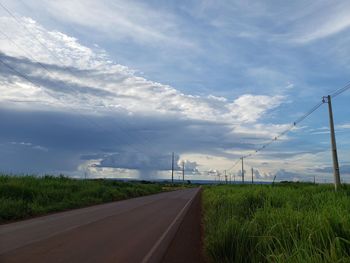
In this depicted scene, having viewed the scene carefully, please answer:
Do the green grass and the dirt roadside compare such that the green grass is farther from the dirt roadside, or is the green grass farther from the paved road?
the dirt roadside

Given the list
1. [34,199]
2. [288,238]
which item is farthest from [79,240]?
[34,199]

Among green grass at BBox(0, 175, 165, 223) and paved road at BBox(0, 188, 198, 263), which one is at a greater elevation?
green grass at BBox(0, 175, 165, 223)

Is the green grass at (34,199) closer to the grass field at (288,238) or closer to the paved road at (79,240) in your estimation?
the paved road at (79,240)

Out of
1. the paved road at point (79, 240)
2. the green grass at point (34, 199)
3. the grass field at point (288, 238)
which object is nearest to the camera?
the grass field at point (288, 238)

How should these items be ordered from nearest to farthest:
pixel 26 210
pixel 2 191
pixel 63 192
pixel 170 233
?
pixel 170 233 → pixel 26 210 → pixel 2 191 → pixel 63 192

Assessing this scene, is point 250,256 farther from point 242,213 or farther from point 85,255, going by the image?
point 242,213

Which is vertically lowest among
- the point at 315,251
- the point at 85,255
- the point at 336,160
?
the point at 85,255

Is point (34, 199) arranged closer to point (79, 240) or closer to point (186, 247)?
point (79, 240)

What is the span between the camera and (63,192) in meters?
30.8

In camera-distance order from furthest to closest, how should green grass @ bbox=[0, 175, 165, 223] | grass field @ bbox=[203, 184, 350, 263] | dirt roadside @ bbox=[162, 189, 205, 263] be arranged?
green grass @ bbox=[0, 175, 165, 223], dirt roadside @ bbox=[162, 189, 205, 263], grass field @ bbox=[203, 184, 350, 263]

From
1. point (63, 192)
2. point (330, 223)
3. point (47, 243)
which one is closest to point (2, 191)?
point (63, 192)

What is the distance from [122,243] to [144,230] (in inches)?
140

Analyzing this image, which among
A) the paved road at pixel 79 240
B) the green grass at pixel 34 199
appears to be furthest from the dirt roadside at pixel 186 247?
the green grass at pixel 34 199

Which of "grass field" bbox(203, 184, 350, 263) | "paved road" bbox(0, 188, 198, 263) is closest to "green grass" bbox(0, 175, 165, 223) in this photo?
"paved road" bbox(0, 188, 198, 263)
